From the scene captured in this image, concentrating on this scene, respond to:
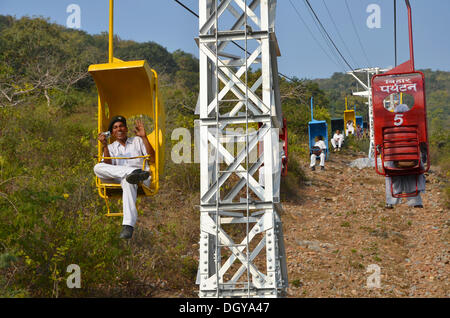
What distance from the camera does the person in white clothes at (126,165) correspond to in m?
7.25

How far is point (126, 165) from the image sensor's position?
7.78 metres

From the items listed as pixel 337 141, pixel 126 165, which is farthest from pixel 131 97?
pixel 337 141

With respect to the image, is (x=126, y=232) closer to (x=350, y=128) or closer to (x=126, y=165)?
(x=126, y=165)

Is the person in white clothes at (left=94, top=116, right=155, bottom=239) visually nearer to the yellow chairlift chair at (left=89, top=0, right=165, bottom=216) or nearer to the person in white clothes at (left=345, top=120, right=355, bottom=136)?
the yellow chairlift chair at (left=89, top=0, right=165, bottom=216)

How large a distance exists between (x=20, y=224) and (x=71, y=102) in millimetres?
15611

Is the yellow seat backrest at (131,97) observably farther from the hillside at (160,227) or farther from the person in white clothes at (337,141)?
the person in white clothes at (337,141)

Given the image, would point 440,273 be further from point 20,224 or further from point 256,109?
point 20,224

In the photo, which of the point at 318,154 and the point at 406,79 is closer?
the point at 406,79

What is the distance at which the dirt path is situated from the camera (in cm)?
1202

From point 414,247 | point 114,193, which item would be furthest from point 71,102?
point 114,193

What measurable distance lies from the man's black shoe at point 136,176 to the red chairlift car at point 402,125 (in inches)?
136

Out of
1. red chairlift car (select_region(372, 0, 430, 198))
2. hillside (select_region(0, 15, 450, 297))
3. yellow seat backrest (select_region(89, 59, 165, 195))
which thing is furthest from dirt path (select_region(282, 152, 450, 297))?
yellow seat backrest (select_region(89, 59, 165, 195))

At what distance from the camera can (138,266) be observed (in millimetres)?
11609
